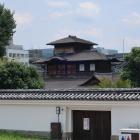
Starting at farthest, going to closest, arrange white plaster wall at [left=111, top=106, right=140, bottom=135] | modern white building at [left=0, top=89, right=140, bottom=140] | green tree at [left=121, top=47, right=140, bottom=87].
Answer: green tree at [left=121, top=47, right=140, bottom=87] → modern white building at [left=0, top=89, right=140, bottom=140] → white plaster wall at [left=111, top=106, right=140, bottom=135]

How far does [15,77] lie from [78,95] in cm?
1739

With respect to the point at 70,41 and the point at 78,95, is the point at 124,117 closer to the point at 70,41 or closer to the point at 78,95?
the point at 78,95

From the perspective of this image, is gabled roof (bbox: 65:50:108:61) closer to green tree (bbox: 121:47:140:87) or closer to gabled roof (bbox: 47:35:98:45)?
gabled roof (bbox: 47:35:98:45)

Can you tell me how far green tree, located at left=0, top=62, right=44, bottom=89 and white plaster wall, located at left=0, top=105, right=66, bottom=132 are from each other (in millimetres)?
13278

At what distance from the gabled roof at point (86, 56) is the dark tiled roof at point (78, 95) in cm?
4072

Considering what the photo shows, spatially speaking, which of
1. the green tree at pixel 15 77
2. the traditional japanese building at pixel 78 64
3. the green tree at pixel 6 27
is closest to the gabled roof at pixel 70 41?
the traditional japanese building at pixel 78 64

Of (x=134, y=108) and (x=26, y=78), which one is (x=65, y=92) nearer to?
(x=134, y=108)

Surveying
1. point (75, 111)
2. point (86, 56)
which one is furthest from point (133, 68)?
point (75, 111)

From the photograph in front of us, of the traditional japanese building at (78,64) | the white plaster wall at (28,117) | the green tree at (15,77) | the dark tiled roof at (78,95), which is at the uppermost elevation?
the traditional japanese building at (78,64)

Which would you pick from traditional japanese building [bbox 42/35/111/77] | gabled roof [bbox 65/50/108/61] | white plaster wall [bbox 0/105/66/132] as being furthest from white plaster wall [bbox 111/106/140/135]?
gabled roof [bbox 65/50/108/61]

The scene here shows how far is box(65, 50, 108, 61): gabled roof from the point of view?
67375 millimetres

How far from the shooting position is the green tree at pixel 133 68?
54938mm

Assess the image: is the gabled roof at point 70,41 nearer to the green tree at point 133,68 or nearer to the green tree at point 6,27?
the green tree at point 133,68

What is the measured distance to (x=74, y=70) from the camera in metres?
68.5
